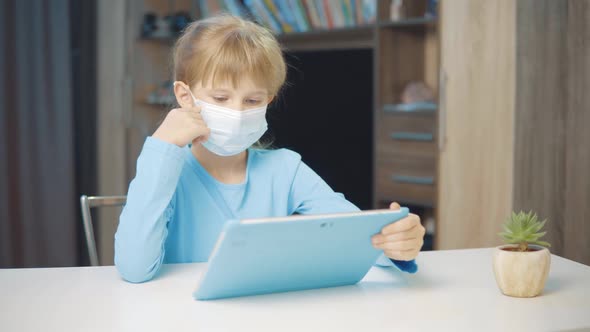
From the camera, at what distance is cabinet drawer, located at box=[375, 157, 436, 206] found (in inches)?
115

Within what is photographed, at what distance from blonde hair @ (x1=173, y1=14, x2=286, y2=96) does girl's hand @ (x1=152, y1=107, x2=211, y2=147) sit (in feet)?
0.31

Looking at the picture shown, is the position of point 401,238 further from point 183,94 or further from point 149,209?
point 183,94

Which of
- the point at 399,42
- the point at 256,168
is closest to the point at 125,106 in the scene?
the point at 399,42

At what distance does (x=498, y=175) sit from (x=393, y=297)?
173 cm

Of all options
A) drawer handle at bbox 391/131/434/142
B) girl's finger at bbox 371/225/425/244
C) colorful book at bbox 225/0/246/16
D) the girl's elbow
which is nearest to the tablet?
girl's finger at bbox 371/225/425/244

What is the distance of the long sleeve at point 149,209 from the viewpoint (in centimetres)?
116

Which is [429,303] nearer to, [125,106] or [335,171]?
[335,171]

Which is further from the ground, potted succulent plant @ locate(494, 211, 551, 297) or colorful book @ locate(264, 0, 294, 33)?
colorful book @ locate(264, 0, 294, 33)

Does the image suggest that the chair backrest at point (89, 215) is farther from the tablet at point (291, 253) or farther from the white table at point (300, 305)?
the tablet at point (291, 253)

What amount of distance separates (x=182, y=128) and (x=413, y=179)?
1.88 m

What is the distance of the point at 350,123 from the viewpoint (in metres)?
3.14

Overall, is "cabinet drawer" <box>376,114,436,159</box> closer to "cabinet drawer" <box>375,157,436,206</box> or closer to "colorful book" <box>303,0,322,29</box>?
"cabinet drawer" <box>375,157,436,206</box>

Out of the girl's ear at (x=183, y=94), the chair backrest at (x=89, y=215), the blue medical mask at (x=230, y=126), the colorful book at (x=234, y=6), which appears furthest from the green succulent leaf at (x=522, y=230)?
the colorful book at (x=234, y=6)

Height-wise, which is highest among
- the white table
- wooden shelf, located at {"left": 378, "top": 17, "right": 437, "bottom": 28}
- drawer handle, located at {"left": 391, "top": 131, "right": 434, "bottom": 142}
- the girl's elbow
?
wooden shelf, located at {"left": 378, "top": 17, "right": 437, "bottom": 28}
